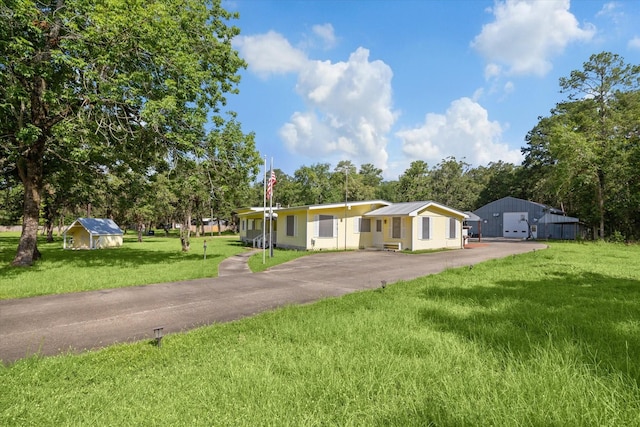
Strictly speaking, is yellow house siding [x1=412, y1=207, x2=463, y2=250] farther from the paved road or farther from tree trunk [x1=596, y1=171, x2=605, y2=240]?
tree trunk [x1=596, y1=171, x2=605, y2=240]

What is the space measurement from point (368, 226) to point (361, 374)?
→ 64.5ft

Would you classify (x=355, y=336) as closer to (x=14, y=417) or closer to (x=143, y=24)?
(x=14, y=417)

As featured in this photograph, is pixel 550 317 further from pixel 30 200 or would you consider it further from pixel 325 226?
pixel 30 200

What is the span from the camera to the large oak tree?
383 inches

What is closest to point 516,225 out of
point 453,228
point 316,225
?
point 453,228

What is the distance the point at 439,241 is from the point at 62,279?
64.5ft

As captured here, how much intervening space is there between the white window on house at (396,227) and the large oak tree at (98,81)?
1284 centimetres

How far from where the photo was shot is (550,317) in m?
5.24

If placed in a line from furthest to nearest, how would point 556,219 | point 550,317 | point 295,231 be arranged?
point 556,219
point 295,231
point 550,317

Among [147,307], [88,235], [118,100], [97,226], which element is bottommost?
[147,307]

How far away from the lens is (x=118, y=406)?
9.35 ft

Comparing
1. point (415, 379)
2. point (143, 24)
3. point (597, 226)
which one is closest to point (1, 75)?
point (143, 24)

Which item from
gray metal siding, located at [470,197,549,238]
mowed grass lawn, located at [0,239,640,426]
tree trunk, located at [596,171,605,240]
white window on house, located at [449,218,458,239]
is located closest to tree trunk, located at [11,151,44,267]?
mowed grass lawn, located at [0,239,640,426]

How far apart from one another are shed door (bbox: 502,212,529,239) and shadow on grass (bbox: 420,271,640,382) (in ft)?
105
